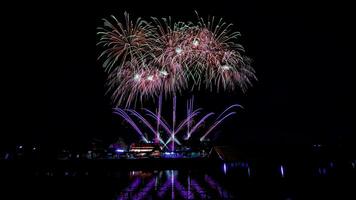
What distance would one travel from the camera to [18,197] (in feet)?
51.3

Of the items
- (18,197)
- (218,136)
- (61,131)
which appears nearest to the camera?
(18,197)

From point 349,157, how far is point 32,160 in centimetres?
2910

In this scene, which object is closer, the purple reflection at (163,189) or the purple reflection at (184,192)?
the purple reflection at (184,192)

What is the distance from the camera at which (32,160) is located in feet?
91.4

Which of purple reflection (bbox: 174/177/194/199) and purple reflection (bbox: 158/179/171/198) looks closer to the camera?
purple reflection (bbox: 174/177/194/199)

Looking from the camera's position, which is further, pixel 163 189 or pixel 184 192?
pixel 163 189

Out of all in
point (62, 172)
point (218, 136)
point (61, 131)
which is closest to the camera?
point (62, 172)

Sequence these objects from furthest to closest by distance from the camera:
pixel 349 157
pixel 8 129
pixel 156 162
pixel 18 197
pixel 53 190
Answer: pixel 8 129
pixel 349 157
pixel 156 162
pixel 53 190
pixel 18 197

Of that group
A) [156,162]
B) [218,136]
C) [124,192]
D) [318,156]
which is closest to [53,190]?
[124,192]

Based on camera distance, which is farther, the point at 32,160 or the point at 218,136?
the point at 218,136

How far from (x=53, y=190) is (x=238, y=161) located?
58.5 ft

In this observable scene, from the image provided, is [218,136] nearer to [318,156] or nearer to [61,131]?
[61,131]

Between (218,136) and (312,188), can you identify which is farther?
(218,136)

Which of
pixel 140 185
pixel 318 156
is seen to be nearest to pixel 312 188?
pixel 140 185
